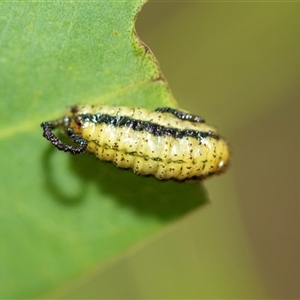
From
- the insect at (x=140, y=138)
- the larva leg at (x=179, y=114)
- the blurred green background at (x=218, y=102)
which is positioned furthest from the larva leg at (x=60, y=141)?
the blurred green background at (x=218, y=102)

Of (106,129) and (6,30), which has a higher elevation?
(6,30)

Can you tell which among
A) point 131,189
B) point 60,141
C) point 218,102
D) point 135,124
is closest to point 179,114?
point 135,124

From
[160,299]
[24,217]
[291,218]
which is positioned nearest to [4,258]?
[24,217]

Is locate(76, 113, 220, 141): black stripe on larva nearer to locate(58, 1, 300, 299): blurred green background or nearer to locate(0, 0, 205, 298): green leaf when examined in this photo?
locate(0, 0, 205, 298): green leaf

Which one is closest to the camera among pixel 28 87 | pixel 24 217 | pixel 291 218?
pixel 28 87

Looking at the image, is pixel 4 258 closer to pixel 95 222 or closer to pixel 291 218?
pixel 95 222

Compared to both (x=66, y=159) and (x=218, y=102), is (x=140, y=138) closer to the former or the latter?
(x=66, y=159)

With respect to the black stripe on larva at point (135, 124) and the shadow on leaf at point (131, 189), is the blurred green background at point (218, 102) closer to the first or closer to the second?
the shadow on leaf at point (131, 189)
